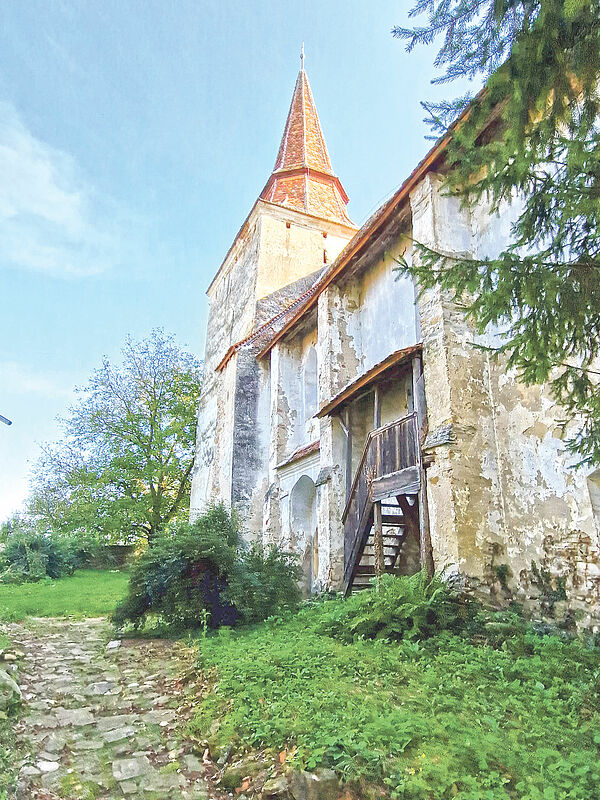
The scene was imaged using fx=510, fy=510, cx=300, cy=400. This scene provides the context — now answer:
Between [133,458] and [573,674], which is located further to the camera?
[133,458]

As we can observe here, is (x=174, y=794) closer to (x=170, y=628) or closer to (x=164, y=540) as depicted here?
(x=170, y=628)

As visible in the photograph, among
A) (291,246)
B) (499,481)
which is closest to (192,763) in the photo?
(499,481)

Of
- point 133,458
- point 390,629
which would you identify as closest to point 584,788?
point 390,629

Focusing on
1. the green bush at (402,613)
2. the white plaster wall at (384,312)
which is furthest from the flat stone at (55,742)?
the white plaster wall at (384,312)

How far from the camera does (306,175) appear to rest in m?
25.3

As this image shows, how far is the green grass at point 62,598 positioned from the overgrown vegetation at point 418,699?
583cm

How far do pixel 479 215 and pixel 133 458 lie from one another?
2134 cm

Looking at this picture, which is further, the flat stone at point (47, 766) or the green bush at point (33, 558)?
the green bush at point (33, 558)

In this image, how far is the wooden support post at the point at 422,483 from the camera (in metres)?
7.80

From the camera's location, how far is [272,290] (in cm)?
2027

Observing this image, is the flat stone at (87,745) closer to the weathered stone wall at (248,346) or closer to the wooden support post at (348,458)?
the wooden support post at (348,458)

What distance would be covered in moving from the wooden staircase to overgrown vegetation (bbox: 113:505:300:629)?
1743 mm

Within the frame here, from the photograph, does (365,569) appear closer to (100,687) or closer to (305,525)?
(305,525)

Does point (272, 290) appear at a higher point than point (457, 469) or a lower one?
higher
